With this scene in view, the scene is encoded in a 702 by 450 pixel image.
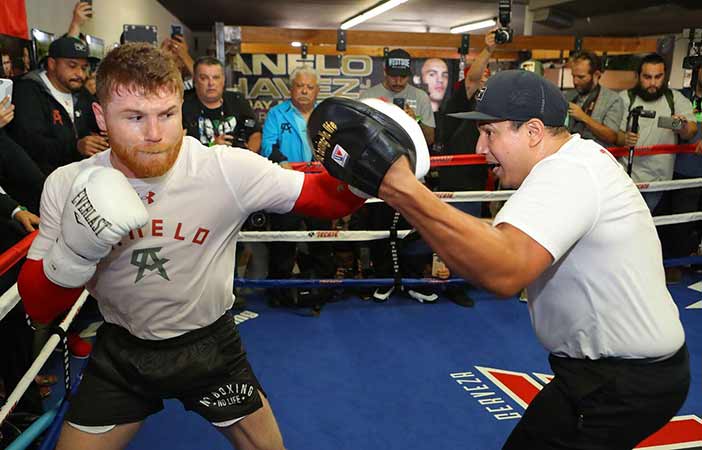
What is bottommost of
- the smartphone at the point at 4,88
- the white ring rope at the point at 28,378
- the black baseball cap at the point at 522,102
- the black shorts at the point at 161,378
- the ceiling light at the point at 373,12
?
the white ring rope at the point at 28,378

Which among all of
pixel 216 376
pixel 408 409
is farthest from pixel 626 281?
pixel 408 409

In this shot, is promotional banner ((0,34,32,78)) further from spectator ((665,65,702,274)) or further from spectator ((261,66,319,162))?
spectator ((665,65,702,274))

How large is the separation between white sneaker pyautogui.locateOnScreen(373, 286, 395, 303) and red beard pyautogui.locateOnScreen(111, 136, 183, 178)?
297 centimetres

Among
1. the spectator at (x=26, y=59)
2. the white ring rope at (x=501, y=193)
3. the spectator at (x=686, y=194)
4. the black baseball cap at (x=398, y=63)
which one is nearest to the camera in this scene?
the spectator at (x=26, y=59)

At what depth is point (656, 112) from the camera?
455 centimetres

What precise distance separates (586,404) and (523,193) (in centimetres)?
58

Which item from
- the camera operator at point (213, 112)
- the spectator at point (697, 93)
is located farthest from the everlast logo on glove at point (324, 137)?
the spectator at point (697, 93)

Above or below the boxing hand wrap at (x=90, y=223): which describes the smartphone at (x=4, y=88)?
above

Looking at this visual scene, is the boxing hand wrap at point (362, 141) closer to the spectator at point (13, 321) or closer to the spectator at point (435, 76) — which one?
the spectator at point (13, 321)

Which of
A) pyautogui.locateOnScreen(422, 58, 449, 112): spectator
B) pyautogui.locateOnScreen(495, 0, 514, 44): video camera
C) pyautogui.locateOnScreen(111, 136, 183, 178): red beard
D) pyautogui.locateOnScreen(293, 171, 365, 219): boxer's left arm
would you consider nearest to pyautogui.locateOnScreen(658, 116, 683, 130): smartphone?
pyautogui.locateOnScreen(495, 0, 514, 44): video camera

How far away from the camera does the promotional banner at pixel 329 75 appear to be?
655 cm

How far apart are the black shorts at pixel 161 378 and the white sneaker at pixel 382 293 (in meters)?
2.64

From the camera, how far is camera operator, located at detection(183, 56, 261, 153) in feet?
12.9

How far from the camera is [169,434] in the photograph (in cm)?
264
